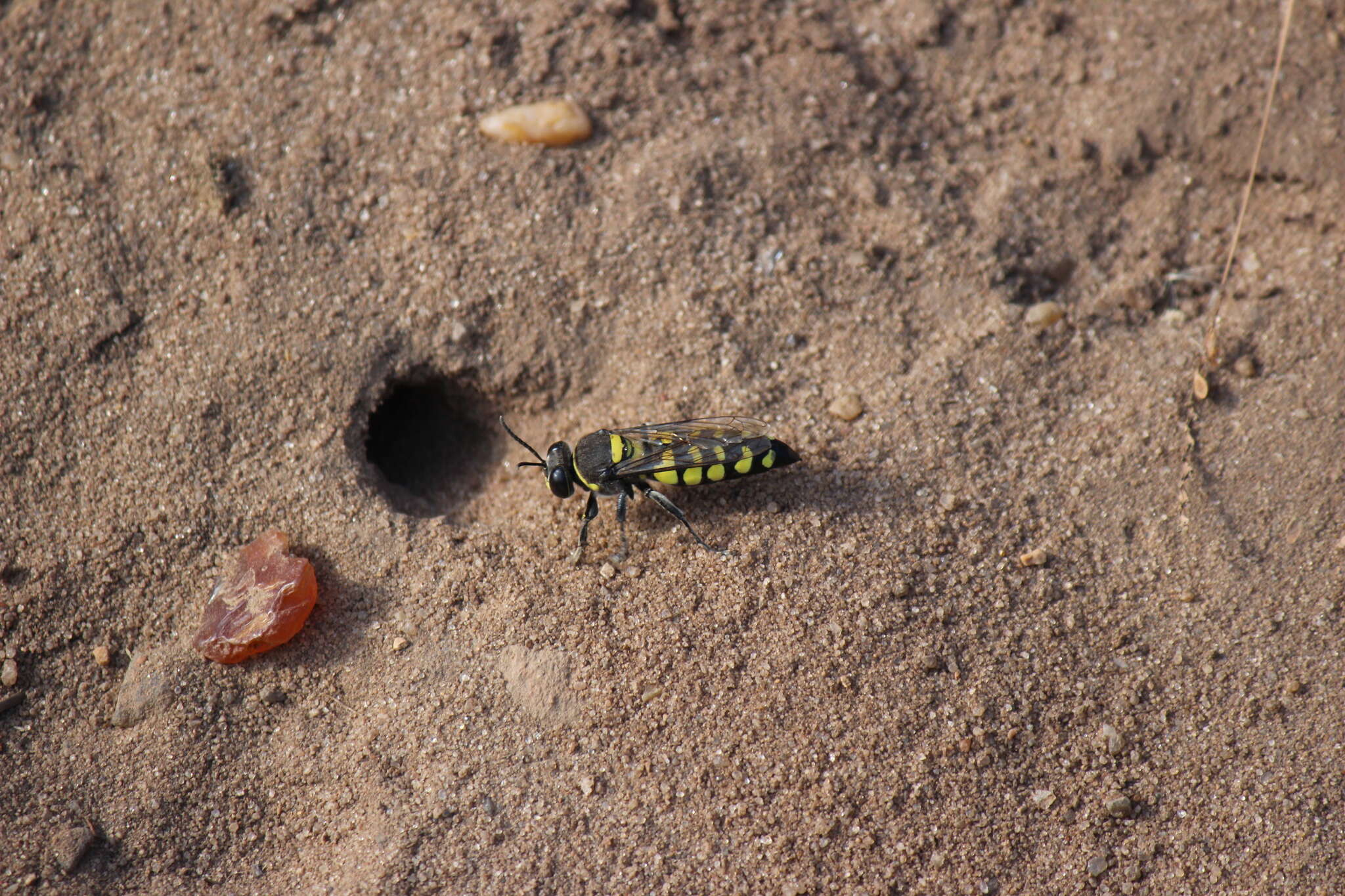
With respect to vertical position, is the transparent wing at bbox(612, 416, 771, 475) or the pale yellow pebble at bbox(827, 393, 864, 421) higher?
the transparent wing at bbox(612, 416, 771, 475)

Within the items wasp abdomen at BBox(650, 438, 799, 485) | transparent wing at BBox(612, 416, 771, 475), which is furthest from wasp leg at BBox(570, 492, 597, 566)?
wasp abdomen at BBox(650, 438, 799, 485)

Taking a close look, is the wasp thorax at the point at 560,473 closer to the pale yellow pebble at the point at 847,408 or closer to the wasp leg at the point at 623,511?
the wasp leg at the point at 623,511

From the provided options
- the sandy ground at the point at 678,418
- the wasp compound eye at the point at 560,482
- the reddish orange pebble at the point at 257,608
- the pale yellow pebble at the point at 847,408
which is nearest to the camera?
the sandy ground at the point at 678,418

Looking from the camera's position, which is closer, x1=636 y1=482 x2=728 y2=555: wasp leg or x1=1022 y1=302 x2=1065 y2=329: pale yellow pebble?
x1=636 y1=482 x2=728 y2=555: wasp leg

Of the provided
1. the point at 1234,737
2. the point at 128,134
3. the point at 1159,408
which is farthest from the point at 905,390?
the point at 128,134

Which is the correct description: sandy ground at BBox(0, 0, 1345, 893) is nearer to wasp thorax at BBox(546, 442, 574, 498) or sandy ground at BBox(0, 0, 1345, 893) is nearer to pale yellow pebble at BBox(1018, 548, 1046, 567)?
pale yellow pebble at BBox(1018, 548, 1046, 567)

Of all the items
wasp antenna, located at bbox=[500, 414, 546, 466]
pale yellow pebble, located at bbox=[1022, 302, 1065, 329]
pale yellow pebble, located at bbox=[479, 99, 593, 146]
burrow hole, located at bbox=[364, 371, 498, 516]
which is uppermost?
pale yellow pebble, located at bbox=[479, 99, 593, 146]

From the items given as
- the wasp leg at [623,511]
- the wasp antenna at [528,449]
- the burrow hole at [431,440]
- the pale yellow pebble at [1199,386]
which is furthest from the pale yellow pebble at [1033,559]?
the burrow hole at [431,440]
